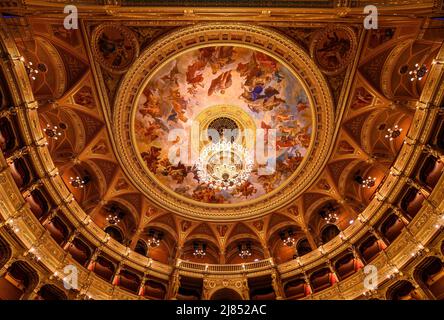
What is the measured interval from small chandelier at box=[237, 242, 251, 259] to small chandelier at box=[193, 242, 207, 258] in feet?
7.68

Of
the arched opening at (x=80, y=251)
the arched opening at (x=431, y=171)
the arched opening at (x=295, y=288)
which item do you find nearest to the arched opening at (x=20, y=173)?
the arched opening at (x=80, y=251)

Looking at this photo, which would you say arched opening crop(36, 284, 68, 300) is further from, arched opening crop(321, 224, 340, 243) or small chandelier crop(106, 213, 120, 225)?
arched opening crop(321, 224, 340, 243)

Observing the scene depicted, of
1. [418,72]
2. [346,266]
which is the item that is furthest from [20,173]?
[418,72]

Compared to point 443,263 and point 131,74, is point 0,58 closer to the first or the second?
point 131,74

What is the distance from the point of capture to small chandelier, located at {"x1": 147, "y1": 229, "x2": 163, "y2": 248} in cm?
2117

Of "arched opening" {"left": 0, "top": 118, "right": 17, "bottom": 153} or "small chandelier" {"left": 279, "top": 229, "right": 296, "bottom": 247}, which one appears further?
"small chandelier" {"left": 279, "top": 229, "right": 296, "bottom": 247}

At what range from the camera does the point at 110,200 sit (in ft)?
66.0

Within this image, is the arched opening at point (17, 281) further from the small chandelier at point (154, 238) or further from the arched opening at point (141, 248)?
the small chandelier at point (154, 238)

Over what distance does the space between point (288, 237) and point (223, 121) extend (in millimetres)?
8715

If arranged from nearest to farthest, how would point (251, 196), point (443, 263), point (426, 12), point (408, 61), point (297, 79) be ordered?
point (426, 12), point (443, 263), point (408, 61), point (297, 79), point (251, 196)

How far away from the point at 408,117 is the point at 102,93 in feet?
51.6

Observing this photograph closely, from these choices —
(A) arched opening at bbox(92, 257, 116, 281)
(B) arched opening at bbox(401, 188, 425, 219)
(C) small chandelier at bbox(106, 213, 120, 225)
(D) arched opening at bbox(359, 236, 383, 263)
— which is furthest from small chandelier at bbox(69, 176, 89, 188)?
(B) arched opening at bbox(401, 188, 425, 219)

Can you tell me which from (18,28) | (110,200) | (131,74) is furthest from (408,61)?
(110,200)

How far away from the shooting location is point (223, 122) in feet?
69.7
